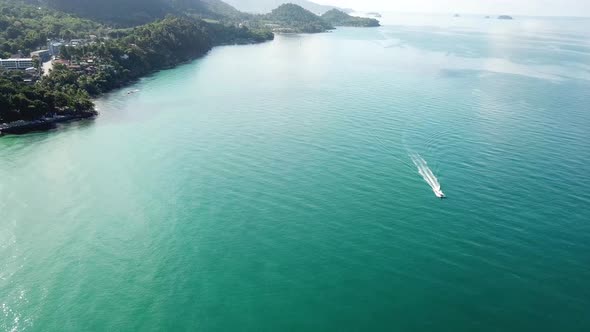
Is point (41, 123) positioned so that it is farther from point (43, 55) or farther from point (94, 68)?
point (43, 55)

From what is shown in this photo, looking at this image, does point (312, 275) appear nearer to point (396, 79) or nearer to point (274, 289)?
point (274, 289)

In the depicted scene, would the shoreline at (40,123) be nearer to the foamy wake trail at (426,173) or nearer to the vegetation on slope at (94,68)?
the vegetation on slope at (94,68)

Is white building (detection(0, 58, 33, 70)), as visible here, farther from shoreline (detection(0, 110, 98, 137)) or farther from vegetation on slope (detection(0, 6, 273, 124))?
shoreline (detection(0, 110, 98, 137))

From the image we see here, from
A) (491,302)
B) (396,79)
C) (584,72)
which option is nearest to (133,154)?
(491,302)

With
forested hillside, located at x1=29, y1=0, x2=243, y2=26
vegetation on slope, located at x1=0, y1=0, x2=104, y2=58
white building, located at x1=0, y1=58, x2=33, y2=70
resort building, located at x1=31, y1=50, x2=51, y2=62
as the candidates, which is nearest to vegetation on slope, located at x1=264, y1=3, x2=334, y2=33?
forested hillside, located at x1=29, y1=0, x2=243, y2=26

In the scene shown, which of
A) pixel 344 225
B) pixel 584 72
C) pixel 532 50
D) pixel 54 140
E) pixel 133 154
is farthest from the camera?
pixel 532 50

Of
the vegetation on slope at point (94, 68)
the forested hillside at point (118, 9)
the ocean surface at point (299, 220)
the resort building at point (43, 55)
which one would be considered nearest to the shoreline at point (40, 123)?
the vegetation on slope at point (94, 68)
